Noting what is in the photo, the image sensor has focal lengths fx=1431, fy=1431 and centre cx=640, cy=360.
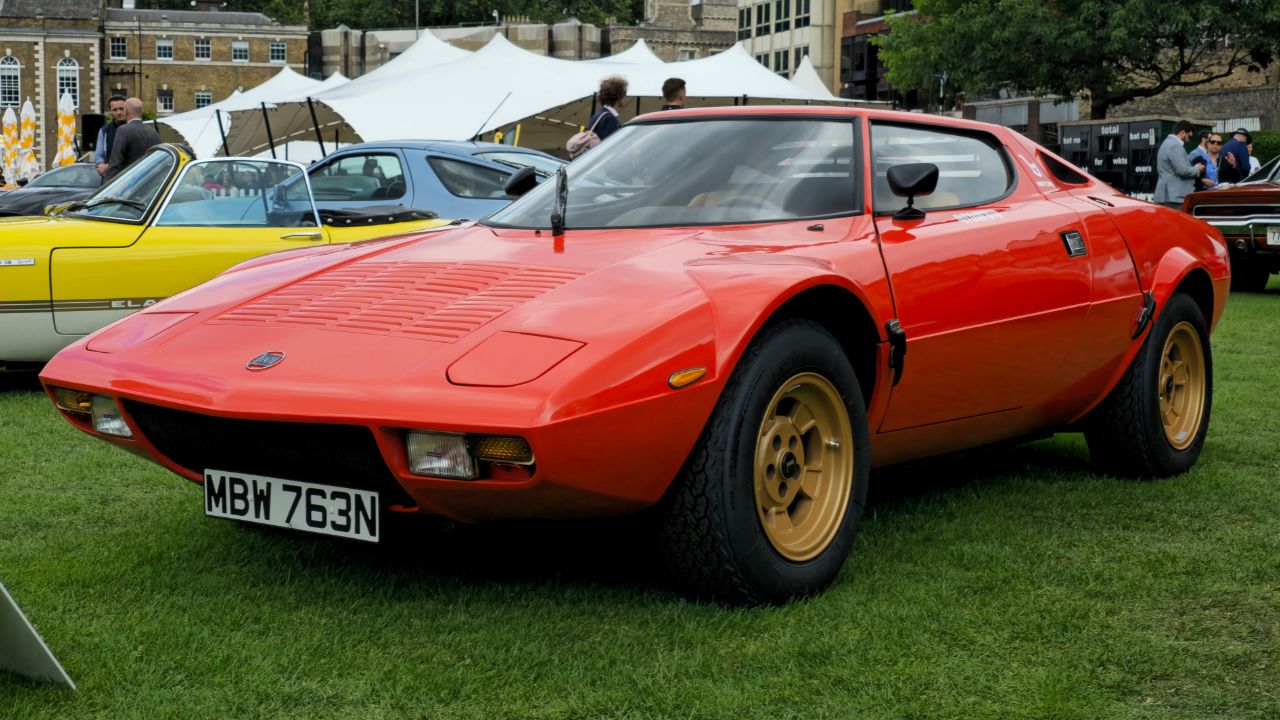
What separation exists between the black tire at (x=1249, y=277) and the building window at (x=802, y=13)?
6386cm

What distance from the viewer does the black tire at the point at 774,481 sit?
3.27 meters

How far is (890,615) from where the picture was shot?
3385 mm

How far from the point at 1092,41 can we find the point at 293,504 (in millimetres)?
37927

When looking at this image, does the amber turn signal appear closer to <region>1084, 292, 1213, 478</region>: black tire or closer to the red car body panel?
the red car body panel

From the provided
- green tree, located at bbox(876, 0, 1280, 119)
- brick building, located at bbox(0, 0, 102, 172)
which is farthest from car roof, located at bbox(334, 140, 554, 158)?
brick building, located at bbox(0, 0, 102, 172)

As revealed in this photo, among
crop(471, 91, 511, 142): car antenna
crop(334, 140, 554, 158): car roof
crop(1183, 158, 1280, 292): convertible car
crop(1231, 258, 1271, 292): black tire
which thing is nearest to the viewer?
crop(334, 140, 554, 158): car roof

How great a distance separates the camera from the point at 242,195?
25.8 feet

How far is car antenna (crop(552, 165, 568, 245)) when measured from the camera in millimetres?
4066

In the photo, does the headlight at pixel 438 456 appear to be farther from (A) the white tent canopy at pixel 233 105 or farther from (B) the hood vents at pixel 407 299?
(A) the white tent canopy at pixel 233 105

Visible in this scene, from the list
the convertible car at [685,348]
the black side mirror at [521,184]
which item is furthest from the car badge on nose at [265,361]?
the black side mirror at [521,184]

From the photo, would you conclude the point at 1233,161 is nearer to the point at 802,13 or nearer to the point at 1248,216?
the point at 1248,216

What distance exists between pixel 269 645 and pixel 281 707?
0.37 meters

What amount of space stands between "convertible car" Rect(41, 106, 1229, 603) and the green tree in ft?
115

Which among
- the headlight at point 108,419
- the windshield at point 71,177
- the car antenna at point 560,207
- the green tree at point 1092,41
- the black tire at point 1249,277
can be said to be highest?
the green tree at point 1092,41
